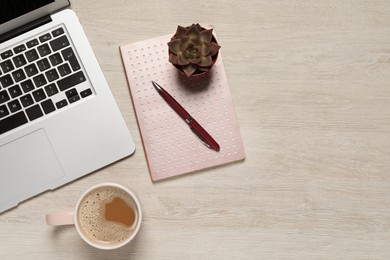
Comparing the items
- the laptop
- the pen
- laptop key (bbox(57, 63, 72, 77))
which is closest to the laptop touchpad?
the laptop

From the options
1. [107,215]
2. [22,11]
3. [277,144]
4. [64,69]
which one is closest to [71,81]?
[64,69]

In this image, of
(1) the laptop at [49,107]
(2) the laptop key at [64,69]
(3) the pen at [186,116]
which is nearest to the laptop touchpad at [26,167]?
(1) the laptop at [49,107]

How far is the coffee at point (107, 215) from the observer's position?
84cm

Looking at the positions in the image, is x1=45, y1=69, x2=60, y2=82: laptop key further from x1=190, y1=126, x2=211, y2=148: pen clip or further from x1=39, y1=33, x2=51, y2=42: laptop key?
x1=190, y1=126, x2=211, y2=148: pen clip

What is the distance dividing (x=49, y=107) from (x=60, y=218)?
0.19m

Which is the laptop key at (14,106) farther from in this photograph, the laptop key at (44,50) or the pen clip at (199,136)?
the pen clip at (199,136)

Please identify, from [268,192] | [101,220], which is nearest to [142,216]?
[101,220]

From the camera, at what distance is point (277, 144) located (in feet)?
2.92

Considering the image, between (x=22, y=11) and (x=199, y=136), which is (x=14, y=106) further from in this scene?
(x=199, y=136)

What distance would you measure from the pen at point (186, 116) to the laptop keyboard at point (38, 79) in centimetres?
14

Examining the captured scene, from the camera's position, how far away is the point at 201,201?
0.88 meters

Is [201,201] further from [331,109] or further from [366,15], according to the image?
[366,15]

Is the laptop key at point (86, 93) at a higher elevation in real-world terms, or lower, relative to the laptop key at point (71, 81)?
lower

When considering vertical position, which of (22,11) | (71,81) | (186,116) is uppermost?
(22,11)
